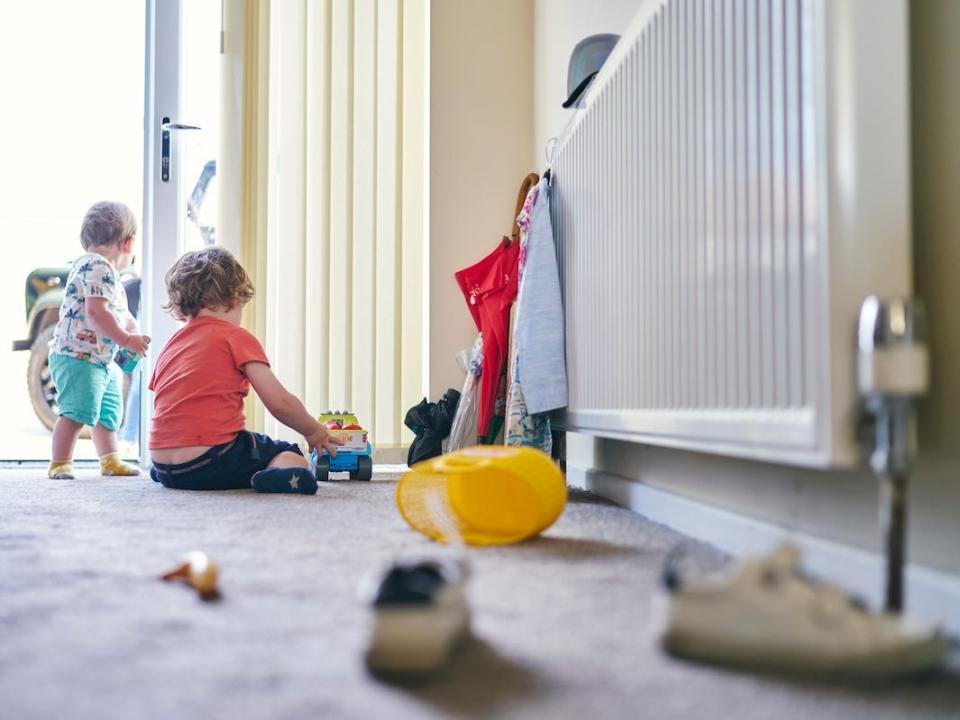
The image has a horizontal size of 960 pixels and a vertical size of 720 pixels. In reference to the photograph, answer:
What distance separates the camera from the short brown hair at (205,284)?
255cm

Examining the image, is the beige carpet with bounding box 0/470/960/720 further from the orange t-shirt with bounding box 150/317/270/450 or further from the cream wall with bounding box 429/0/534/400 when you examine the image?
the cream wall with bounding box 429/0/534/400

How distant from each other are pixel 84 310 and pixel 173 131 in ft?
2.43

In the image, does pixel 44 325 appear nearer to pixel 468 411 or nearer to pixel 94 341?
pixel 94 341

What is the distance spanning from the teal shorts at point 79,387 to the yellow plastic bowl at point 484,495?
1794 mm

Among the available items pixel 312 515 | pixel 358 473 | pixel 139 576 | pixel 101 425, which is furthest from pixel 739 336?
pixel 101 425

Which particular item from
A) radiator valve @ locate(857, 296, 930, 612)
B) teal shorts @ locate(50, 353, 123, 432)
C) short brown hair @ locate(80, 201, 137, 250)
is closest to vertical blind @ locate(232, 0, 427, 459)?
short brown hair @ locate(80, 201, 137, 250)

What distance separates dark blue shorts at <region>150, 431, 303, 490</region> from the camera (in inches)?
95.0

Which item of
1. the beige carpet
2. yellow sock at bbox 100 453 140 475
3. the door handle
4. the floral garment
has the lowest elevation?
yellow sock at bbox 100 453 140 475

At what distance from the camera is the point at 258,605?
1018 millimetres

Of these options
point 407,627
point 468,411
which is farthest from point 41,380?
point 407,627

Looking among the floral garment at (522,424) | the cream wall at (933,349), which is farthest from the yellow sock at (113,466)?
the cream wall at (933,349)

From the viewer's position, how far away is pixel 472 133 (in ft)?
10.8

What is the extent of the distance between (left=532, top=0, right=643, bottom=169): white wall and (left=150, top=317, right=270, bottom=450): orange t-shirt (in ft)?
3.79

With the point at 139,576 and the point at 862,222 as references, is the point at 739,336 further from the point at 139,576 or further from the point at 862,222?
the point at 139,576
